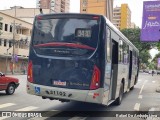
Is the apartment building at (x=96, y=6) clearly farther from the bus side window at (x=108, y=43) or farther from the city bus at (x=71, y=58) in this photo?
the city bus at (x=71, y=58)

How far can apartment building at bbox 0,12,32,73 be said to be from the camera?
52.6 meters

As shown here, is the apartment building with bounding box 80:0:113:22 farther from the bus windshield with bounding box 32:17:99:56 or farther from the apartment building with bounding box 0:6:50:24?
the bus windshield with bounding box 32:17:99:56

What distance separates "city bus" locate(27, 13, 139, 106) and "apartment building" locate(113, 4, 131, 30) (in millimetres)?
150632

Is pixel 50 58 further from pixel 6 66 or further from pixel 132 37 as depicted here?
pixel 132 37

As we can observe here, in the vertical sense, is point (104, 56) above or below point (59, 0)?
below

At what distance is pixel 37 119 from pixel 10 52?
48.3 m

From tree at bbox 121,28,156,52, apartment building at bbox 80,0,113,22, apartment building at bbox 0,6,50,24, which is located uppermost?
apartment building at bbox 80,0,113,22

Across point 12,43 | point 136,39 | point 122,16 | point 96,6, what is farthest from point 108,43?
point 122,16

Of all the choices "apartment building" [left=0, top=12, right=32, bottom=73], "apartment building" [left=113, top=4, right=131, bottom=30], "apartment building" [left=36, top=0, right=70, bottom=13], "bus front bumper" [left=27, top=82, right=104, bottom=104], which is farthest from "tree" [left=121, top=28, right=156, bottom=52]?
"apartment building" [left=113, top=4, right=131, bottom=30]

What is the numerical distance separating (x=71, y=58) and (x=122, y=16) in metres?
155

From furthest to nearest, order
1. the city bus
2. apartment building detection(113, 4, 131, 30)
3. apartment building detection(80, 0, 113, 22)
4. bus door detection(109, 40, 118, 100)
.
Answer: apartment building detection(113, 4, 131, 30), apartment building detection(80, 0, 113, 22), bus door detection(109, 40, 118, 100), the city bus

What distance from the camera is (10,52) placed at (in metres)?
55.8

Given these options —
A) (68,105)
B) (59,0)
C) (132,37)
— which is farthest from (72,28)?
(59,0)

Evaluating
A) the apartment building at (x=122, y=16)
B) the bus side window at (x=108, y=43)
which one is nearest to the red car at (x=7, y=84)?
the bus side window at (x=108, y=43)
